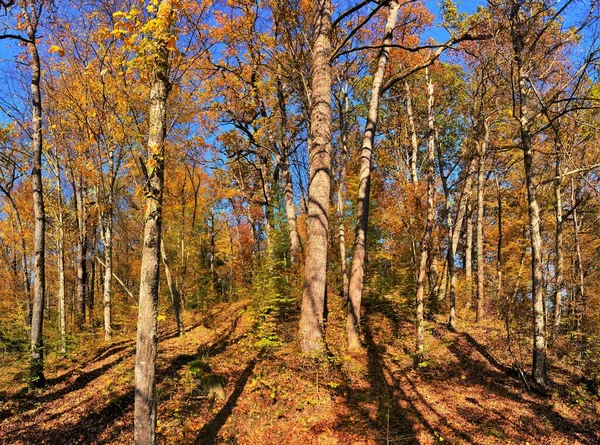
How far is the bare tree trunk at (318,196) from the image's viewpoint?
23.5ft

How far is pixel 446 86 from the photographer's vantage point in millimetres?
16031

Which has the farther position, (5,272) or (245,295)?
(5,272)

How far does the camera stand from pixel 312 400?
5973 mm

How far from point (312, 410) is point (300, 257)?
7677 millimetres

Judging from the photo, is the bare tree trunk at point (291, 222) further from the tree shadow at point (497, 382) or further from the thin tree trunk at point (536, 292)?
the thin tree trunk at point (536, 292)

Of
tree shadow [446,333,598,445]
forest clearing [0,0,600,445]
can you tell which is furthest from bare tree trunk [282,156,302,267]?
tree shadow [446,333,598,445]

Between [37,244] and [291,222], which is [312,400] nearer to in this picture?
[37,244]

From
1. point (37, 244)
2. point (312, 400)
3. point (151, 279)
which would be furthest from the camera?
point (37, 244)

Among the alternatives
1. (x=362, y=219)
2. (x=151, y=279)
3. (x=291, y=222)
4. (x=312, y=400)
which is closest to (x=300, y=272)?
(x=291, y=222)

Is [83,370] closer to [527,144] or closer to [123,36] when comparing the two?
[123,36]

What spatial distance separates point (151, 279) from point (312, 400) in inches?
152

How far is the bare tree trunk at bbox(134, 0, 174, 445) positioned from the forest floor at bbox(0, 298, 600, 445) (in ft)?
5.60

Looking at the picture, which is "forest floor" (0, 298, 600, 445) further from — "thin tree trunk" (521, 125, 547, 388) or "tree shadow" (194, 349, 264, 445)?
"thin tree trunk" (521, 125, 547, 388)

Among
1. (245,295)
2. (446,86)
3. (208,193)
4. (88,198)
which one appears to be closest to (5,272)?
(88,198)
